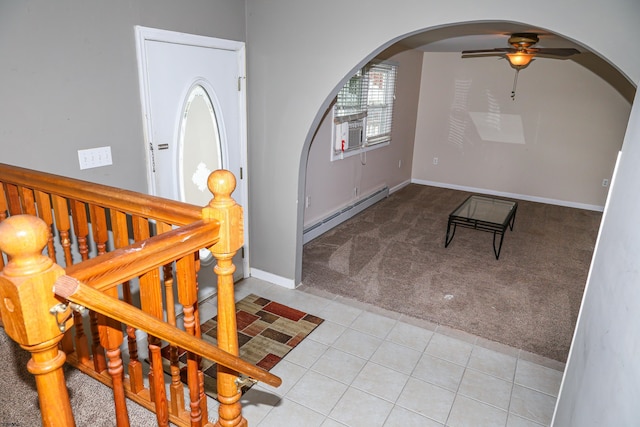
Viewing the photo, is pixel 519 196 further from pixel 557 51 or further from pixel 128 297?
pixel 128 297

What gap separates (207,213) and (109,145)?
1726mm

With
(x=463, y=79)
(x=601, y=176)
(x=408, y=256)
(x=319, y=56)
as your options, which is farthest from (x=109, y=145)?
(x=601, y=176)

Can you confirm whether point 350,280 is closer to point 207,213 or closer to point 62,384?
point 207,213

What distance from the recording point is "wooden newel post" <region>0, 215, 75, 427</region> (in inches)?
28.2

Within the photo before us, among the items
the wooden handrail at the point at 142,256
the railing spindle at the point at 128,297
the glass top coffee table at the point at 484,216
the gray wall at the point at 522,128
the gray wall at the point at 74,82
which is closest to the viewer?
the wooden handrail at the point at 142,256

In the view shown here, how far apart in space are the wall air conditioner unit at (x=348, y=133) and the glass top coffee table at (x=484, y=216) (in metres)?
1.57

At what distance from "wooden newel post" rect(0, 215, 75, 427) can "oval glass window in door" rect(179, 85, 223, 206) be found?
239 cm

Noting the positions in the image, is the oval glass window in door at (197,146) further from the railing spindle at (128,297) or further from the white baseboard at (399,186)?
the white baseboard at (399,186)

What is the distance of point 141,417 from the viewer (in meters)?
1.57

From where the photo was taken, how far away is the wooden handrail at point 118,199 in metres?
1.24

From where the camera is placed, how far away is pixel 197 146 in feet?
10.4

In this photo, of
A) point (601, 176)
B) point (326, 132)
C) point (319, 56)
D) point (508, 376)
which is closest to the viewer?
point (508, 376)

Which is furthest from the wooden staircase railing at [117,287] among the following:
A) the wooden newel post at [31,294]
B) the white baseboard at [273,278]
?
the white baseboard at [273,278]

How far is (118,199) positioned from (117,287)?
27cm
